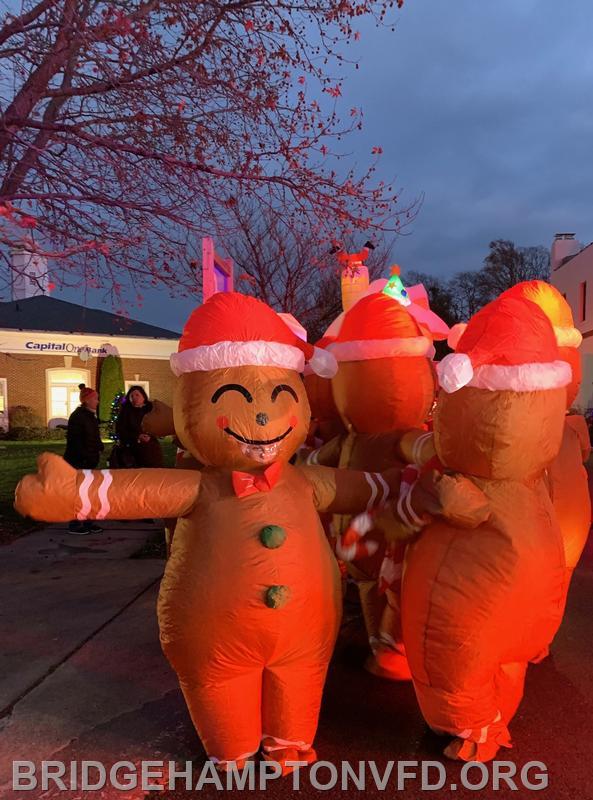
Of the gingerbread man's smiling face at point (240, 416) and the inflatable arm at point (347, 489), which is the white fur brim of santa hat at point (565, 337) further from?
the gingerbread man's smiling face at point (240, 416)

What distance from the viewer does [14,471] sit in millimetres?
12383

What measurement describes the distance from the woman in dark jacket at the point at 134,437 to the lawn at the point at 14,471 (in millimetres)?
1778

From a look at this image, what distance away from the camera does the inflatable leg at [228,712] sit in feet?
8.41

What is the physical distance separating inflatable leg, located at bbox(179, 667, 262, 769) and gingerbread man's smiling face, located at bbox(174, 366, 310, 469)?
2.94ft

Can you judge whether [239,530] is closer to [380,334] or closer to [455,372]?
[455,372]

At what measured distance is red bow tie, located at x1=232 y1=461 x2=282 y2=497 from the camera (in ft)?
8.50

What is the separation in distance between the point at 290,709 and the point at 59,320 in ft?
84.3

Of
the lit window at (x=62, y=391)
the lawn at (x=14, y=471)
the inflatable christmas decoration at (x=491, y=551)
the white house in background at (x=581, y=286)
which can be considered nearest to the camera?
the inflatable christmas decoration at (x=491, y=551)

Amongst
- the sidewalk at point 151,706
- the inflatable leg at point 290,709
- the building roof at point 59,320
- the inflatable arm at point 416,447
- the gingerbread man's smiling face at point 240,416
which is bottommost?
the sidewalk at point 151,706

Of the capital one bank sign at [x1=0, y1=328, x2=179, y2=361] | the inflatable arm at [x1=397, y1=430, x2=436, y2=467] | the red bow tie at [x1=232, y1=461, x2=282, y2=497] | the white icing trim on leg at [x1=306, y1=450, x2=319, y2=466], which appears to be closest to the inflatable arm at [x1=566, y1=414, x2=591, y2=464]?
the inflatable arm at [x1=397, y1=430, x2=436, y2=467]

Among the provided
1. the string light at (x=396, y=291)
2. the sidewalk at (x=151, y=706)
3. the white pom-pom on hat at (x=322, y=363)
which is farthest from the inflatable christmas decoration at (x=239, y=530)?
the string light at (x=396, y=291)

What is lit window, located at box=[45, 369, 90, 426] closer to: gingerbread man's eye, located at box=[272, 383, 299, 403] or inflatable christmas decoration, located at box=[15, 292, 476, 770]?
inflatable christmas decoration, located at box=[15, 292, 476, 770]

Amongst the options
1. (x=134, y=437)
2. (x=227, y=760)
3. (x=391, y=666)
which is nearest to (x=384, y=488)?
(x=391, y=666)

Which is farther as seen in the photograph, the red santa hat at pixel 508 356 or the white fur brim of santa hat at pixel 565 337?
the white fur brim of santa hat at pixel 565 337
